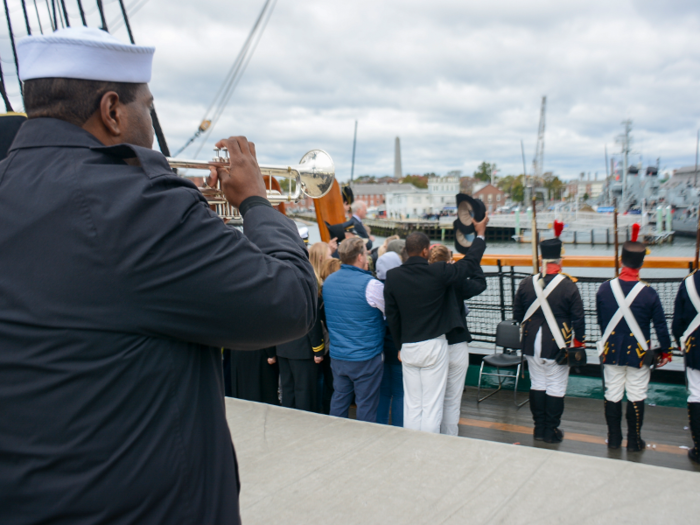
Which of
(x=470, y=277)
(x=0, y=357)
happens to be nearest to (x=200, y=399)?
(x=0, y=357)

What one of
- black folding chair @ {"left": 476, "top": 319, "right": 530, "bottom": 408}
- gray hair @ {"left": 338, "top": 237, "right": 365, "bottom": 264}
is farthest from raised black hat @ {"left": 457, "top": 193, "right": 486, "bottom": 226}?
black folding chair @ {"left": 476, "top": 319, "right": 530, "bottom": 408}

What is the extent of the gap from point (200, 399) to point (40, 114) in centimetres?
68

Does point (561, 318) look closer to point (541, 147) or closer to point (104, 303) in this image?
point (104, 303)

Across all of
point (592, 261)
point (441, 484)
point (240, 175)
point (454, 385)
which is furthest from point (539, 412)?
point (240, 175)

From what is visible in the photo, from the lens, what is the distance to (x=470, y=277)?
14.3ft

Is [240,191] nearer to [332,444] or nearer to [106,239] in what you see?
[106,239]

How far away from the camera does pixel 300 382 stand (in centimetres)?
476

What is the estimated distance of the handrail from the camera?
5148 millimetres

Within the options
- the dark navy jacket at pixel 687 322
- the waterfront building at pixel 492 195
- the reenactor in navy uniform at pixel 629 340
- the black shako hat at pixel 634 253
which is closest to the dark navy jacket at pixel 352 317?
the reenactor in navy uniform at pixel 629 340

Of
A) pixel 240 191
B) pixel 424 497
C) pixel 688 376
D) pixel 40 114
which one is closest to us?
pixel 40 114

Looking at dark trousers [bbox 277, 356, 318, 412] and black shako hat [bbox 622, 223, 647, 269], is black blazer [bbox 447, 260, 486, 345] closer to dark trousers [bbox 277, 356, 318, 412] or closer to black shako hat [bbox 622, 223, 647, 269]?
black shako hat [bbox 622, 223, 647, 269]

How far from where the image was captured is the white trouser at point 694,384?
4141 millimetres

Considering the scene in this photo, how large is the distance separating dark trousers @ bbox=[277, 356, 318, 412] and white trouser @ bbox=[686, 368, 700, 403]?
330 cm

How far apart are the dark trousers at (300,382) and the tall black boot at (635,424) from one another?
9.40ft
